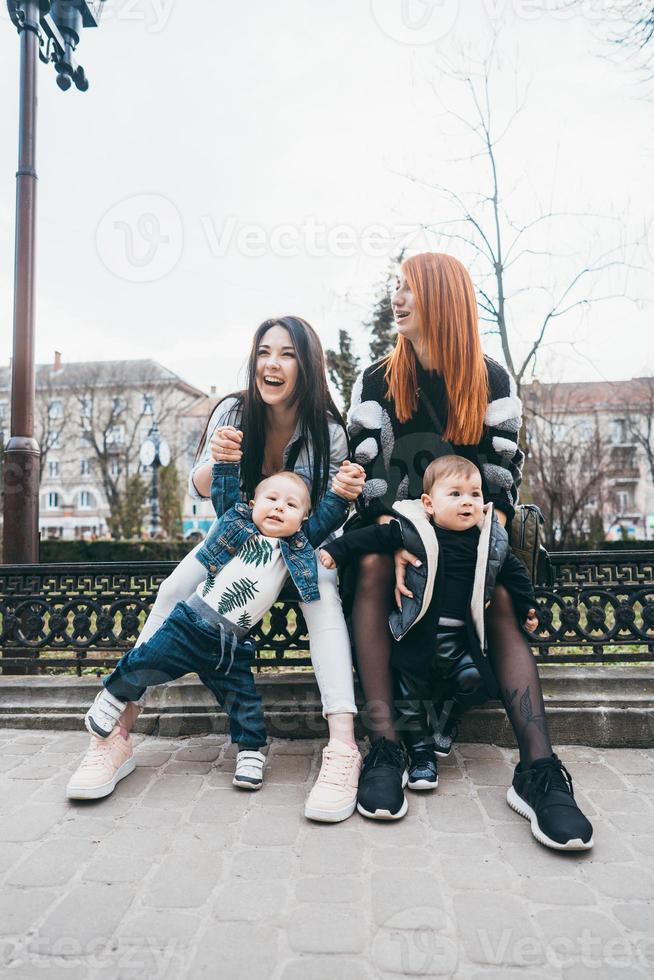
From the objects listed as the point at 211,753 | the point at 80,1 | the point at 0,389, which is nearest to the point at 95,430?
the point at 0,389

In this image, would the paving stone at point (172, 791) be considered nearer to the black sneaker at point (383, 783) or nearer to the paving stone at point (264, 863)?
the paving stone at point (264, 863)

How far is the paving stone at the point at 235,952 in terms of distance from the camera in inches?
49.6

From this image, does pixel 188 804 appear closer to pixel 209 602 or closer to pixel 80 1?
pixel 209 602

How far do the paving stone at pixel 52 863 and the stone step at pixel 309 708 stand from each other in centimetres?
92

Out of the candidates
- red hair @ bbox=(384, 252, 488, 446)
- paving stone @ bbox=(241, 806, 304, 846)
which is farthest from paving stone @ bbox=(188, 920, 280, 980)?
red hair @ bbox=(384, 252, 488, 446)

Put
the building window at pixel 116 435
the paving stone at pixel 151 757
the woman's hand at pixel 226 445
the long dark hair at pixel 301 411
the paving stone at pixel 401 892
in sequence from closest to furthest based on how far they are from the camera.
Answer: the paving stone at pixel 401 892 < the woman's hand at pixel 226 445 < the paving stone at pixel 151 757 < the long dark hair at pixel 301 411 < the building window at pixel 116 435

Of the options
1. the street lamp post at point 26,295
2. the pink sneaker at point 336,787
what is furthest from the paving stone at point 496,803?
the street lamp post at point 26,295

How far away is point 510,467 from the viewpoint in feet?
8.12

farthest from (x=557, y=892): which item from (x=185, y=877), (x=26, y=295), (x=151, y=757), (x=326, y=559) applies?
(x=26, y=295)

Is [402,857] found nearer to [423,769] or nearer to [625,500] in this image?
[423,769]

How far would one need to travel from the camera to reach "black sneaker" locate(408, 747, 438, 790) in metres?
2.12

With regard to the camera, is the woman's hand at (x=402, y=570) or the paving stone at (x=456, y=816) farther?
the woman's hand at (x=402, y=570)

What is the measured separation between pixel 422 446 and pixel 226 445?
2.58 feet

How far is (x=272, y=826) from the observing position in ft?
6.20
